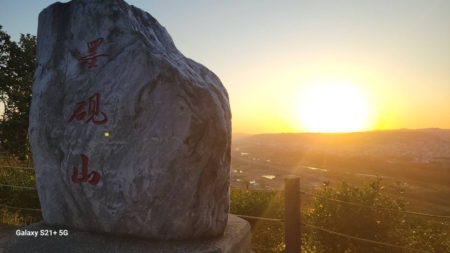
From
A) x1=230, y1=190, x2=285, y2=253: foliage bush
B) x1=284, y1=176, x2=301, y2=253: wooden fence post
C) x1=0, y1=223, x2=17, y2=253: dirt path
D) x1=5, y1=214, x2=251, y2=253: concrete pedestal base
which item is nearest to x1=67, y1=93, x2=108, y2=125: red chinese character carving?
x1=5, y1=214, x2=251, y2=253: concrete pedestal base

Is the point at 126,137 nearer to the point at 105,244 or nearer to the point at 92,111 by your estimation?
the point at 92,111

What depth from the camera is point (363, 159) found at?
54.8 meters

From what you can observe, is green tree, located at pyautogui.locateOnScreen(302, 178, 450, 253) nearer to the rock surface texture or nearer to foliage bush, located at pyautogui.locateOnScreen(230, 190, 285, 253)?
foliage bush, located at pyautogui.locateOnScreen(230, 190, 285, 253)

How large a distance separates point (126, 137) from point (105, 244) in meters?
0.98

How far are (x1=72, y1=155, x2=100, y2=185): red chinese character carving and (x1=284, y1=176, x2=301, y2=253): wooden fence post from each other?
225 centimetres

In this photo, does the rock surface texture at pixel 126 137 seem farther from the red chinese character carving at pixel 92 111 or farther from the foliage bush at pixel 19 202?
the foliage bush at pixel 19 202

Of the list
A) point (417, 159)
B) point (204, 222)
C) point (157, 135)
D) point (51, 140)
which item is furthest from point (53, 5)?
point (417, 159)

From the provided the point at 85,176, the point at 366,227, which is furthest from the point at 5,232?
the point at 366,227

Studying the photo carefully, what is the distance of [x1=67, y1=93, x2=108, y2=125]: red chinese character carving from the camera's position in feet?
8.93

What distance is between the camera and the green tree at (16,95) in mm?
10203

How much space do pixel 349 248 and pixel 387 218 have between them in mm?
785

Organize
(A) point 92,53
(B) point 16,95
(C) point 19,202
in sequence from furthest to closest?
(B) point 16,95 → (C) point 19,202 → (A) point 92,53

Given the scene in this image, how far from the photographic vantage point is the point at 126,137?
2617 mm

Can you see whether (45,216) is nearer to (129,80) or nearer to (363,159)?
(129,80)
